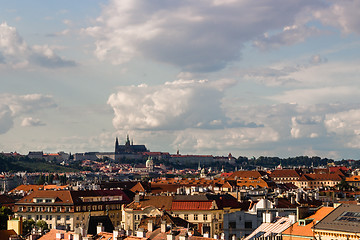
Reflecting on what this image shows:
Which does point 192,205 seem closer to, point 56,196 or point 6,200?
point 56,196

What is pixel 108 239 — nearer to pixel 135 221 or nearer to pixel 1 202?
pixel 135 221

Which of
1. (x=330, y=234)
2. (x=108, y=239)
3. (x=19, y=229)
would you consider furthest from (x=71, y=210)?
(x=330, y=234)

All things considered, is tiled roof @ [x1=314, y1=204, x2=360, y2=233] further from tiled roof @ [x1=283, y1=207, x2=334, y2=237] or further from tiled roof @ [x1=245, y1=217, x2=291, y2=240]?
tiled roof @ [x1=245, y1=217, x2=291, y2=240]

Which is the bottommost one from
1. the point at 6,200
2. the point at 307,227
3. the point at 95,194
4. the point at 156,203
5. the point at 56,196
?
the point at 307,227

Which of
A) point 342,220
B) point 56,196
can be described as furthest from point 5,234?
point 56,196

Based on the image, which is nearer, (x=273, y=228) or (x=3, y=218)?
(x=273, y=228)

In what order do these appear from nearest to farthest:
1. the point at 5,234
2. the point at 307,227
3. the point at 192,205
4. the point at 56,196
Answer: the point at 307,227 < the point at 5,234 < the point at 192,205 < the point at 56,196

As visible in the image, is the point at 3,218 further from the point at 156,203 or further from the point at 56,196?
the point at 56,196

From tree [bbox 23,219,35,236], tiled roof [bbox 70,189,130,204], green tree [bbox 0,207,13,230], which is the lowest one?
tree [bbox 23,219,35,236]

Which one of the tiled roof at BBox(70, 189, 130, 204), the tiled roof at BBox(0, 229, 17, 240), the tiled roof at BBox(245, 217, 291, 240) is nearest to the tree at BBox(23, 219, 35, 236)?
the tiled roof at BBox(0, 229, 17, 240)

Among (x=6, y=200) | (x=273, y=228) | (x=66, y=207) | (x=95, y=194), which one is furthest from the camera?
(x=6, y=200)

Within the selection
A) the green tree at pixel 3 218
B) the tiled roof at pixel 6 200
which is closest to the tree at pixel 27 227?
the green tree at pixel 3 218

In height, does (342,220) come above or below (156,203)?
above

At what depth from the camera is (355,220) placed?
54062mm
